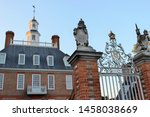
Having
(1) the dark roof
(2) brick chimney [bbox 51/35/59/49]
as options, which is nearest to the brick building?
(1) the dark roof

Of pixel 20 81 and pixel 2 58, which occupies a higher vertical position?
pixel 2 58

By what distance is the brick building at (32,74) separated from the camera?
21.1m

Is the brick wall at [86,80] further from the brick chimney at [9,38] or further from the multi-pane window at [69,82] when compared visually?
the brick chimney at [9,38]

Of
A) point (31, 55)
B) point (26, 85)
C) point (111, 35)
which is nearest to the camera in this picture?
point (111, 35)

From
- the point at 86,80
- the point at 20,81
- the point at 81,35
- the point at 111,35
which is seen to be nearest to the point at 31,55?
the point at 20,81

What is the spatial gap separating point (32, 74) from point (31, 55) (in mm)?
3156

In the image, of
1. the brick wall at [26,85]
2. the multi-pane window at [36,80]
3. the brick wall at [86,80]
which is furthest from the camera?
the multi-pane window at [36,80]

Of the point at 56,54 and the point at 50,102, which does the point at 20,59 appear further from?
the point at 50,102

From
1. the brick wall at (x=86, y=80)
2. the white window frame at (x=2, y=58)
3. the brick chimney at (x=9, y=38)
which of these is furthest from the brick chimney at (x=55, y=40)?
the brick wall at (x=86, y=80)

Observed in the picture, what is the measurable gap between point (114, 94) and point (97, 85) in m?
0.57

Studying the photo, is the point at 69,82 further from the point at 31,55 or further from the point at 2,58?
the point at 2,58

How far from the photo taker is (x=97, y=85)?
5.65 meters

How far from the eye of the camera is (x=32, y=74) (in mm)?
21984

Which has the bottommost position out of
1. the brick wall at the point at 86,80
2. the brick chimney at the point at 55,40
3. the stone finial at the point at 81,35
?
the brick wall at the point at 86,80
